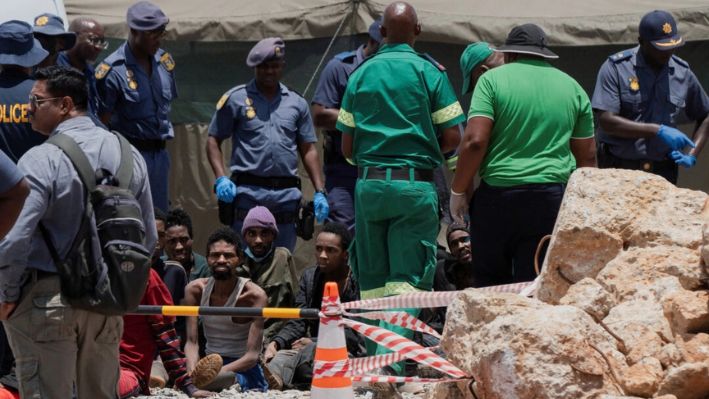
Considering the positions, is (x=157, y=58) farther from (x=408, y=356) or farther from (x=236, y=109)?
(x=408, y=356)

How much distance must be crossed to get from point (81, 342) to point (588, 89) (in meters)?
6.21

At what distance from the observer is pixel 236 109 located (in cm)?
945

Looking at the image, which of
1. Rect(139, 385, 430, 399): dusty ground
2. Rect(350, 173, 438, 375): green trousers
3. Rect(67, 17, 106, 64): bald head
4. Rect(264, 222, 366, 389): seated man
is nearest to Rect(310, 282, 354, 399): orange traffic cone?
Rect(350, 173, 438, 375): green trousers

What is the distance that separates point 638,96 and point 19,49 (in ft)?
12.9

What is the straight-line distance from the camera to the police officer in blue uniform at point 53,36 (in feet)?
29.1

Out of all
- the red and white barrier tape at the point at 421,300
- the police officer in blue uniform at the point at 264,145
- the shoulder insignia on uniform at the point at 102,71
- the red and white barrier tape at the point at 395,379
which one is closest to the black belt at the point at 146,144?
the police officer in blue uniform at the point at 264,145

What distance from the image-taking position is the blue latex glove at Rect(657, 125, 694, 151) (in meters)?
8.89

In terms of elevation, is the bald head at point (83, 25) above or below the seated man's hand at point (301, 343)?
above

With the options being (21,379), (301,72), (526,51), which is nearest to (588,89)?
(301,72)

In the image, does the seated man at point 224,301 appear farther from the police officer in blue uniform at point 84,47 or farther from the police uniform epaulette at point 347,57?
the police officer in blue uniform at point 84,47

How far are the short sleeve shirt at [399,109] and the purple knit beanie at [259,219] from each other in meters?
1.65

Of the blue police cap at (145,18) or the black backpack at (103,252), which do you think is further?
the blue police cap at (145,18)

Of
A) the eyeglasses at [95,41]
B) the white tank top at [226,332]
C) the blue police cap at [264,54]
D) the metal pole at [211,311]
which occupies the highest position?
the eyeglasses at [95,41]

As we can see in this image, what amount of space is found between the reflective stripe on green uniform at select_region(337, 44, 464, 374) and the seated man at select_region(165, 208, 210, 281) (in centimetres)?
225
